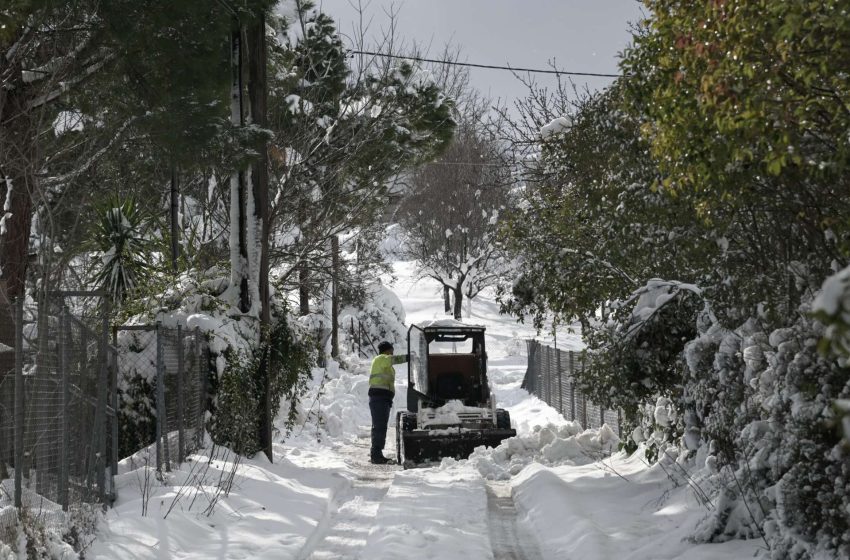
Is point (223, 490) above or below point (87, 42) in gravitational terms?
below

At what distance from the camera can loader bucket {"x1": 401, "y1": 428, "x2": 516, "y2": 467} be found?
15617 millimetres

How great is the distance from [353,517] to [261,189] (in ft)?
20.2

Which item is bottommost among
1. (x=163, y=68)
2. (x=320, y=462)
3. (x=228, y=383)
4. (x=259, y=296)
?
(x=320, y=462)

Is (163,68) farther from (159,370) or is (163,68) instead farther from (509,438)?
(509,438)

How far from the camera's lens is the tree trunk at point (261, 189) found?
14.8m

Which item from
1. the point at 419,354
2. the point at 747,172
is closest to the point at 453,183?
the point at 419,354

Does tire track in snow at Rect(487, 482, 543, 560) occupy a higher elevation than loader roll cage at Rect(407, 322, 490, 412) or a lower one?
lower

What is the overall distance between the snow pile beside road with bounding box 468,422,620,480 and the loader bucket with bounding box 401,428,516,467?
1.92 feet

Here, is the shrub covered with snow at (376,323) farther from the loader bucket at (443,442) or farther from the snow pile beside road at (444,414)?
the loader bucket at (443,442)

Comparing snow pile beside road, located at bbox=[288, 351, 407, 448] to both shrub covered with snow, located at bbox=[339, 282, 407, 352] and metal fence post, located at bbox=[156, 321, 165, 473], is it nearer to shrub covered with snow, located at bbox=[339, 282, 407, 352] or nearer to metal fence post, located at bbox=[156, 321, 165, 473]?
metal fence post, located at bbox=[156, 321, 165, 473]

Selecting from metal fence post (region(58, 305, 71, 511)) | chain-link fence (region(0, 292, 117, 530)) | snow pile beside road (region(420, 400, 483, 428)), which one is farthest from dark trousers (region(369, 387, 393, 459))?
metal fence post (region(58, 305, 71, 511))

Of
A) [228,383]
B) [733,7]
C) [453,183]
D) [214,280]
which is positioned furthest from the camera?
[453,183]

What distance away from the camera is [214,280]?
48.6 ft

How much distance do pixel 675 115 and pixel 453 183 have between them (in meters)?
46.4
